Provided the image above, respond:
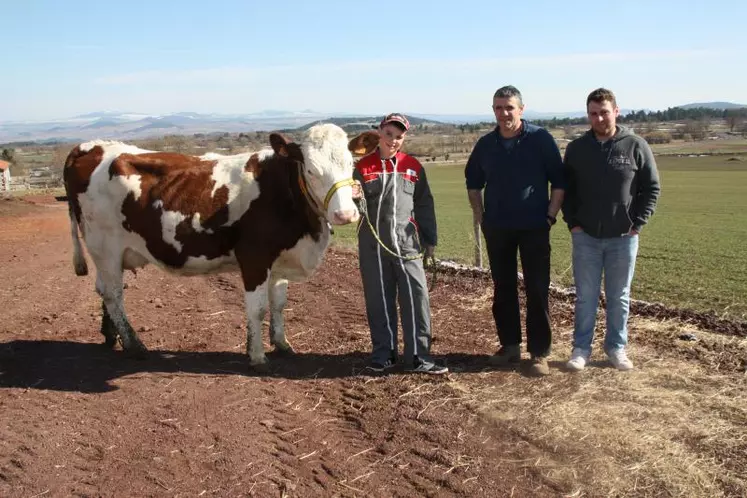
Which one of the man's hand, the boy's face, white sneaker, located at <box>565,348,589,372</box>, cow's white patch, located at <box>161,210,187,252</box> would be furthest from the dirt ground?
the boy's face

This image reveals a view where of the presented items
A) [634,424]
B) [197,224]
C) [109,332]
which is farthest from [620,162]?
[109,332]

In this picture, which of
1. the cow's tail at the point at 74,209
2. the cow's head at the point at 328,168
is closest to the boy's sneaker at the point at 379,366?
the cow's head at the point at 328,168

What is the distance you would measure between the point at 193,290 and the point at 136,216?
3.34 meters

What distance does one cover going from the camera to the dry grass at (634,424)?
417 centimetres

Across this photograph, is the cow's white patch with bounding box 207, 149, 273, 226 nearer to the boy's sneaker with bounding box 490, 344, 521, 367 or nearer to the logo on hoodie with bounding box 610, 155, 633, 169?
the boy's sneaker with bounding box 490, 344, 521, 367

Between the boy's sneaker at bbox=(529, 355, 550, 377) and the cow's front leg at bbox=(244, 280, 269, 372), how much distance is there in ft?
8.68

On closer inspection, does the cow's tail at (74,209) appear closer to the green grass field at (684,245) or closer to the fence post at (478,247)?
the fence post at (478,247)

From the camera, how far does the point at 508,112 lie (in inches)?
228

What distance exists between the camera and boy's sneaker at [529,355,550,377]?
607 centimetres

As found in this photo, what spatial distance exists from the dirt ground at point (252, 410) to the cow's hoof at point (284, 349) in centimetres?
12

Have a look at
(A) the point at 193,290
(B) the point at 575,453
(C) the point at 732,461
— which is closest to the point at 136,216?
(A) the point at 193,290

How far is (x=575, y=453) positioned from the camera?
455 cm

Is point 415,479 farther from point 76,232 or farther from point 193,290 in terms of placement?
point 193,290

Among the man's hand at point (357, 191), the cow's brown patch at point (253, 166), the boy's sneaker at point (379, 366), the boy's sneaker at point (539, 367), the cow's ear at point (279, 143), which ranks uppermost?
the cow's ear at point (279, 143)
